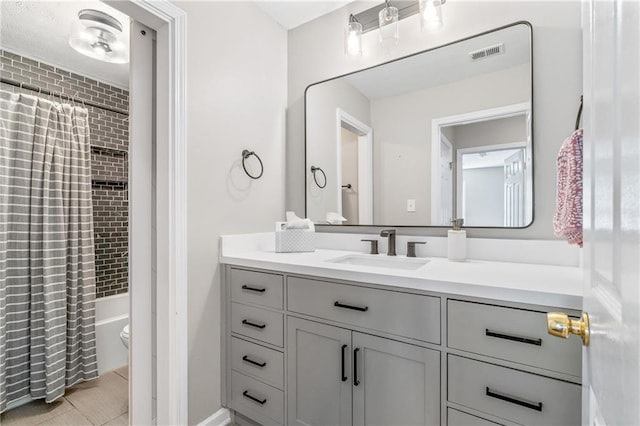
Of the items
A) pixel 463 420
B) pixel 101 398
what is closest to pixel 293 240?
pixel 463 420

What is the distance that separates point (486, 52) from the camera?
4.96 ft

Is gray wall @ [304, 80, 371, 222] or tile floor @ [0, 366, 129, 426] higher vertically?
gray wall @ [304, 80, 371, 222]

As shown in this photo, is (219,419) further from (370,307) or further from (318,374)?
(370,307)

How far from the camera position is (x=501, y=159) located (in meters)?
1.48

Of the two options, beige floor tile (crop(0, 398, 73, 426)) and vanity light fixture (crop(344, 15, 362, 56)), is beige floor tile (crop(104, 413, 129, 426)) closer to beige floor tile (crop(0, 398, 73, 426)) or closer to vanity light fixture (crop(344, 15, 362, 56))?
beige floor tile (crop(0, 398, 73, 426))

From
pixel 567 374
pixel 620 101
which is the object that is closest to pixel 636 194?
pixel 620 101

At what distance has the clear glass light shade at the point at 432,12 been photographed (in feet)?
5.20

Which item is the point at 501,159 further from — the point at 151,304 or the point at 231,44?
the point at 151,304

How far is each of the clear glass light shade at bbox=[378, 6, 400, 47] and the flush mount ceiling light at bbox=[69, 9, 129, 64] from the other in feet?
5.54

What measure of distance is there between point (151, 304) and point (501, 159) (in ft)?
6.13

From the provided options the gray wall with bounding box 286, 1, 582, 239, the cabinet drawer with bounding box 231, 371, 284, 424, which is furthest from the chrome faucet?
the cabinet drawer with bounding box 231, 371, 284, 424

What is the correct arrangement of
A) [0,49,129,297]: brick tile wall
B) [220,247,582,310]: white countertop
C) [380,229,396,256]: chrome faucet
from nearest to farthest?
[220,247,582,310]: white countertop
[380,229,396,256]: chrome faucet
[0,49,129,297]: brick tile wall

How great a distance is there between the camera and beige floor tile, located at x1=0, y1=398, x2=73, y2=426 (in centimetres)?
178

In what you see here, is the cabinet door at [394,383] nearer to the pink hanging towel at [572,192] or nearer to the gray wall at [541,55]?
the pink hanging towel at [572,192]
